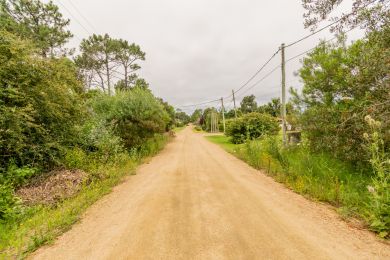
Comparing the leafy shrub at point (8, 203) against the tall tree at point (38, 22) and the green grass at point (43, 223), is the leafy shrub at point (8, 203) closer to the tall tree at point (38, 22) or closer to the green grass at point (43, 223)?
the green grass at point (43, 223)

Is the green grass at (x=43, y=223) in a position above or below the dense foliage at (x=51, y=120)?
below

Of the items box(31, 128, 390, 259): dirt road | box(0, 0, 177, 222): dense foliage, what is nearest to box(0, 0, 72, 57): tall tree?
box(0, 0, 177, 222): dense foliage

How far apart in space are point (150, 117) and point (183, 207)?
1035 cm

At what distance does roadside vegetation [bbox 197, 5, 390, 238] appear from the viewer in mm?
4664

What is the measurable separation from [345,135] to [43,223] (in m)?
7.94

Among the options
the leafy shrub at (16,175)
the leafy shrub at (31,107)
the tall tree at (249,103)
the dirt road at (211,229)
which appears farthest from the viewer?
the tall tree at (249,103)

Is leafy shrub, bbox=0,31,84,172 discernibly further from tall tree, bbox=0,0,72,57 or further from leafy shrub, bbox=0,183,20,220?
tall tree, bbox=0,0,72,57

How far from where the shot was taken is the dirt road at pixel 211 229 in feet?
11.1

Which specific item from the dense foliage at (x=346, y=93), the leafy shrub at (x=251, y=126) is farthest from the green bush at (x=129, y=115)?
the leafy shrub at (x=251, y=126)

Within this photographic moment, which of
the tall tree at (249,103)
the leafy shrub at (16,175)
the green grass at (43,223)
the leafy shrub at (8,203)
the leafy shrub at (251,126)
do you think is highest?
the tall tree at (249,103)

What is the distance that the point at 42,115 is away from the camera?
8367 millimetres

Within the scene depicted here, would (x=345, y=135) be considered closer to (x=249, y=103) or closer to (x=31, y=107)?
(x=31, y=107)

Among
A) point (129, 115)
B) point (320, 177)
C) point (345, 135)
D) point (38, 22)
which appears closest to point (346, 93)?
point (345, 135)

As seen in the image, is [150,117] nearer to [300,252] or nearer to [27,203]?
[27,203]
